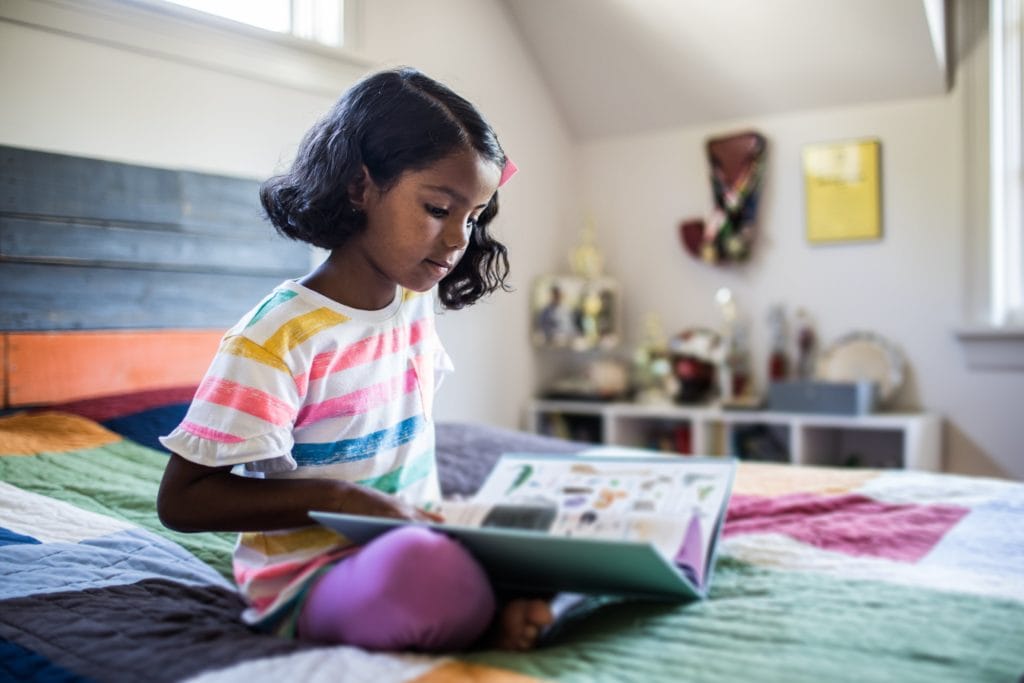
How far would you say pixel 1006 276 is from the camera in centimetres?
247

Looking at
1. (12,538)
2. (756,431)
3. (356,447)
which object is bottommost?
(756,431)

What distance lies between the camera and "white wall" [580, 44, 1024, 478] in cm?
254

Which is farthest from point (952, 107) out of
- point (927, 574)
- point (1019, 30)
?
point (927, 574)

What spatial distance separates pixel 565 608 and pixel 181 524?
367mm

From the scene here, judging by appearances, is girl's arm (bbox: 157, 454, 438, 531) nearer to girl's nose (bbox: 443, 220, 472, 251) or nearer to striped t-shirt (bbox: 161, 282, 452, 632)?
striped t-shirt (bbox: 161, 282, 452, 632)

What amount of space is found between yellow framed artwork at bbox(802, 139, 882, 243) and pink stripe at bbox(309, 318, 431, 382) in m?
2.05

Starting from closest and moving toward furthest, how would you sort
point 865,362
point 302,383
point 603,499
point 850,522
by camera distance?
point 302,383 < point 603,499 < point 850,522 < point 865,362

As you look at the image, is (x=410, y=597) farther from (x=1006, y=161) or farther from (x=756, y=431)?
(x=1006, y=161)

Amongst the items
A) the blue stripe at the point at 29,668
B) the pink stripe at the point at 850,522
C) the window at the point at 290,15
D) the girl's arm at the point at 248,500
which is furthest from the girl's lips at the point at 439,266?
the window at the point at 290,15

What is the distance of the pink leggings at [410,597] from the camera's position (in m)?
0.72

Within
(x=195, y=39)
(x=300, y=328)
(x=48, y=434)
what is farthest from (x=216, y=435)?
(x=195, y=39)

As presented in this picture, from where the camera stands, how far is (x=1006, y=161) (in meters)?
2.45

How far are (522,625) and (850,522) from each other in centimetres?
64

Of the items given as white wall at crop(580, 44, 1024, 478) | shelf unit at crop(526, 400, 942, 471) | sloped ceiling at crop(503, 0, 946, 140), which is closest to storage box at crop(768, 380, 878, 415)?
shelf unit at crop(526, 400, 942, 471)
